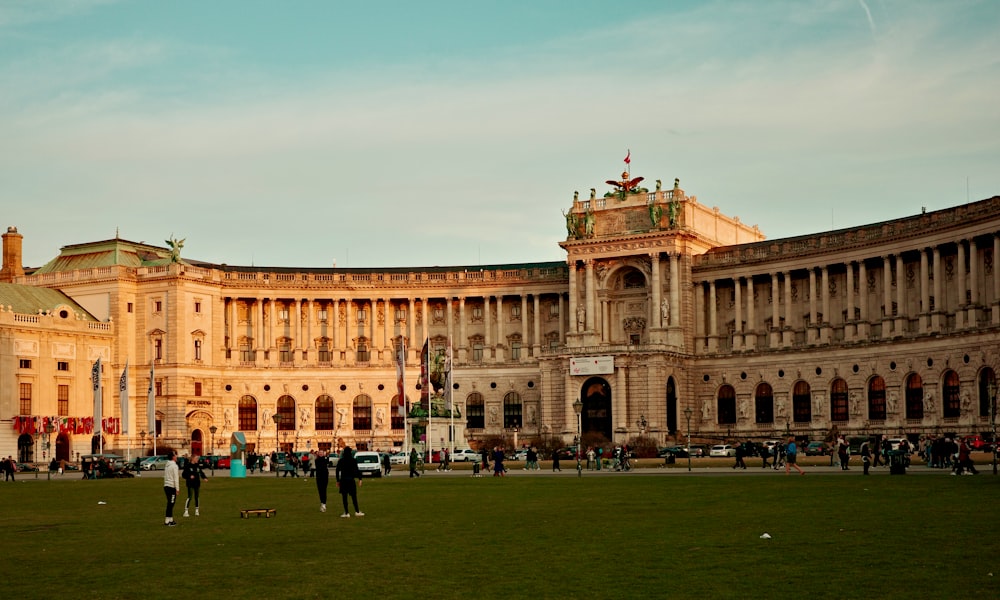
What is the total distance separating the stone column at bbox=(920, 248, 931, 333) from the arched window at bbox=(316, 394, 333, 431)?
222 feet

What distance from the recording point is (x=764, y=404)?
134 m

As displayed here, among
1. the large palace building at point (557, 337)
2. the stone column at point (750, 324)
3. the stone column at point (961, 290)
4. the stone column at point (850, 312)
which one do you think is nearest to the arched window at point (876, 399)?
the large palace building at point (557, 337)

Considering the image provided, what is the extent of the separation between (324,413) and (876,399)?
207ft

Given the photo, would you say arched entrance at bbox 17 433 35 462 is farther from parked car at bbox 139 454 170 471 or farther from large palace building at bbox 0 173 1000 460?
parked car at bbox 139 454 170 471

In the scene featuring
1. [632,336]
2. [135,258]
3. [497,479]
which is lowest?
[497,479]

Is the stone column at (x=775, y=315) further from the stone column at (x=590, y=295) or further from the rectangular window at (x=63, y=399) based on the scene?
the rectangular window at (x=63, y=399)

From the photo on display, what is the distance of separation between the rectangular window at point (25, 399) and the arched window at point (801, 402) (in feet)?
253

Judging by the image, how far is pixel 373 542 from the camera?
34.3 m

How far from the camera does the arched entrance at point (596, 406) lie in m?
138

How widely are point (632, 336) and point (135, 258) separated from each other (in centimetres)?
5803

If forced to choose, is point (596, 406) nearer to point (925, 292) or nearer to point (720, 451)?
point (720, 451)

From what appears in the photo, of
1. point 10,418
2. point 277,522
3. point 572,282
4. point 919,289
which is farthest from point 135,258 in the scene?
point 277,522

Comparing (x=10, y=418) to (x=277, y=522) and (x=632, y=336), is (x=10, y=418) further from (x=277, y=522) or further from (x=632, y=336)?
(x=277, y=522)

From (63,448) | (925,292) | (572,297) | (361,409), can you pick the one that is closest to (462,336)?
(361,409)
